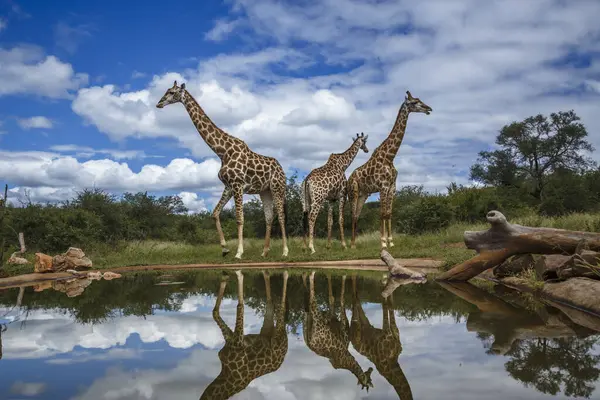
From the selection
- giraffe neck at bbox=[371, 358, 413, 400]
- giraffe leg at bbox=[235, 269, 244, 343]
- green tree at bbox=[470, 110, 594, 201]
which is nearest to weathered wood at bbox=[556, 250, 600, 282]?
giraffe neck at bbox=[371, 358, 413, 400]

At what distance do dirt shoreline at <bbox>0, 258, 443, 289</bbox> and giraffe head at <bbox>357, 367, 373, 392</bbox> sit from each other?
7923 millimetres

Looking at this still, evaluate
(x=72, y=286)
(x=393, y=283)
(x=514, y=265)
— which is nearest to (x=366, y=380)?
(x=393, y=283)

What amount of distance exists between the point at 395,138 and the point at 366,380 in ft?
43.7

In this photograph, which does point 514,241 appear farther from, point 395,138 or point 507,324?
point 395,138

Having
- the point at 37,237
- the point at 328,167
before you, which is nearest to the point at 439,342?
the point at 328,167

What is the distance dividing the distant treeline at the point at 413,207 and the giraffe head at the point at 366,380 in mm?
15962

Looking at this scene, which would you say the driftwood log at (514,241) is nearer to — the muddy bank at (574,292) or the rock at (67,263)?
the muddy bank at (574,292)

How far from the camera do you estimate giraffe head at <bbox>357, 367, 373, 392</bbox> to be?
4.03 meters

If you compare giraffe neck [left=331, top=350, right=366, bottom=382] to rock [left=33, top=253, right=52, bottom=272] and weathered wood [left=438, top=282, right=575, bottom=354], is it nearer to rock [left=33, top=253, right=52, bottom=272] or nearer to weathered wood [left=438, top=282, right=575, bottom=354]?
weathered wood [left=438, top=282, right=575, bottom=354]

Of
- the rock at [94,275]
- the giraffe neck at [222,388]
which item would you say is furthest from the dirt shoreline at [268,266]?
the giraffe neck at [222,388]

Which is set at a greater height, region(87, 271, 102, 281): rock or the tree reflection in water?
the tree reflection in water

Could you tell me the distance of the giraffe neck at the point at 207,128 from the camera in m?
15.4

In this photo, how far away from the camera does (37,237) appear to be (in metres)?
18.8

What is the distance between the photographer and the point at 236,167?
48.7 ft
